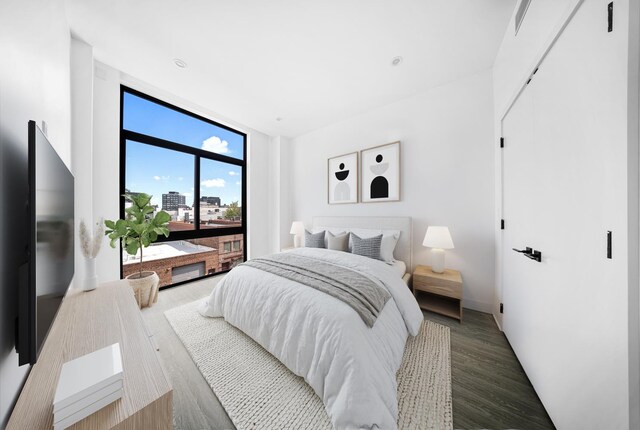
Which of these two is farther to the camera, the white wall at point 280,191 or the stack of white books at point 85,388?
the white wall at point 280,191

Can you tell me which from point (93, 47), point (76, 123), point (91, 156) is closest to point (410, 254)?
point (91, 156)

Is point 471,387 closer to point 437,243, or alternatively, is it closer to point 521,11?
point 437,243

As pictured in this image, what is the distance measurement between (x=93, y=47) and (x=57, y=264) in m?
2.52

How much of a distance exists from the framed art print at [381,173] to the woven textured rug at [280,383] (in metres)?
1.77

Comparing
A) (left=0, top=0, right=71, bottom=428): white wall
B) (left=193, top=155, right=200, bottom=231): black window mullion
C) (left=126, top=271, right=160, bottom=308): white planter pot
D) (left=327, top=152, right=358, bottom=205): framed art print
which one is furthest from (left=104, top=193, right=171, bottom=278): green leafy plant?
(left=327, top=152, right=358, bottom=205): framed art print

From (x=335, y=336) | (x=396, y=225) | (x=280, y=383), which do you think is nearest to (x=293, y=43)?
(x=396, y=225)

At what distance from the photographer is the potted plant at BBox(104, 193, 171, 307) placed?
7.13 ft

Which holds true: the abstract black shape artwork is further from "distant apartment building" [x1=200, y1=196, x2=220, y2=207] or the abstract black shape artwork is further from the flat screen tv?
the flat screen tv

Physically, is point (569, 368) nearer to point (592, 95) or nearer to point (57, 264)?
point (592, 95)

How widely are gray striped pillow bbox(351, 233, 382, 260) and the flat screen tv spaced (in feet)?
7.61

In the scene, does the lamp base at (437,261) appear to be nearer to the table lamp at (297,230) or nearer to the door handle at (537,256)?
the door handle at (537,256)

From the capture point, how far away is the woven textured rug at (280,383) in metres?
1.13

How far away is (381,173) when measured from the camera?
3.02 metres

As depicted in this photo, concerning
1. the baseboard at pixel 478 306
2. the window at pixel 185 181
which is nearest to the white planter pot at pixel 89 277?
the window at pixel 185 181
